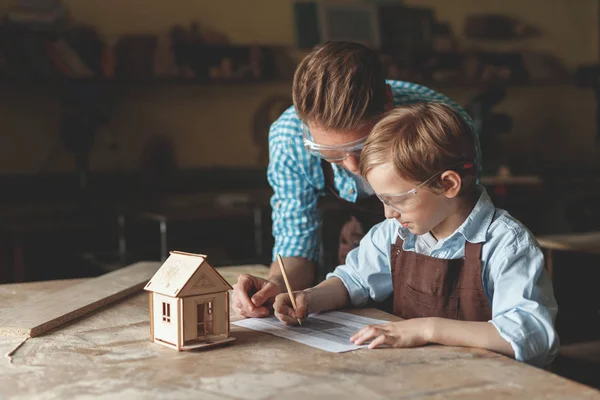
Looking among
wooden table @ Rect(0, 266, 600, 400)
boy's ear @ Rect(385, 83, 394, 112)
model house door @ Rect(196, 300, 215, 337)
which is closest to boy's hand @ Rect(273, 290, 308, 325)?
wooden table @ Rect(0, 266, 600, 400)

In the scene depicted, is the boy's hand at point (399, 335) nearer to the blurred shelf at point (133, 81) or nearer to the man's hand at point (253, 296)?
the man's hand at point (253, 296)

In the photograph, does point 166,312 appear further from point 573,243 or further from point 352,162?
point 573,243

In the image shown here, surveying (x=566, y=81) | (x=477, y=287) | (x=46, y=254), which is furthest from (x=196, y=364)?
(x=566, y=81)

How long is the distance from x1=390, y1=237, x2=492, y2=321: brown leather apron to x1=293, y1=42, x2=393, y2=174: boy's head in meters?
0.30

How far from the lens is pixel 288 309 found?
1807 mm

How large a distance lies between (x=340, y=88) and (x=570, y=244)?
6.29ft

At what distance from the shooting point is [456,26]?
20.3ft

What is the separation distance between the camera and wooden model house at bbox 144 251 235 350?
1.56 m

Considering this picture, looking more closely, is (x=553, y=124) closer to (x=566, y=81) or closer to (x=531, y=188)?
(x=566, y=81)

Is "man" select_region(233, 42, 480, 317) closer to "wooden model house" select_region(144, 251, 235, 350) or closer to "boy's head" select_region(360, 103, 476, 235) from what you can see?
→ "boy's head" select_region(360, 103, 476, 235)

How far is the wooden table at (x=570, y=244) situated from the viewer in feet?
11.0

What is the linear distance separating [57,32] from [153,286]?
3.70 meters

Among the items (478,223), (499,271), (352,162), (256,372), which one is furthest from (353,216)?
(256,372)

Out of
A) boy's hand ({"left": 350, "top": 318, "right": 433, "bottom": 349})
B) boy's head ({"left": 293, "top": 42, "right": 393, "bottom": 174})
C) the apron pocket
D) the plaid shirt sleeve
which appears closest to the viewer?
boy's hand ({"left": 350, "top": 318, "right": 433, "bottom": 349})
